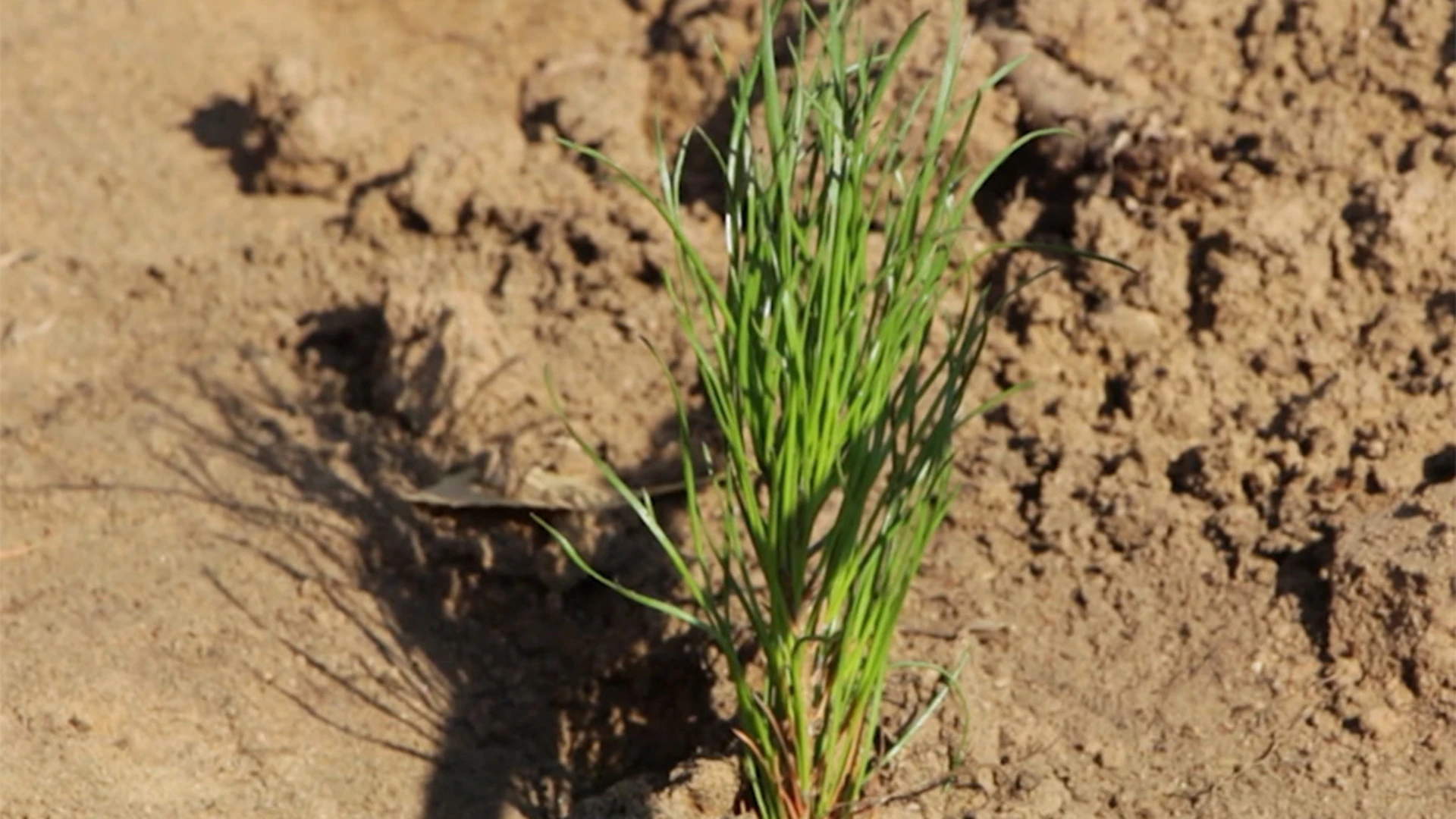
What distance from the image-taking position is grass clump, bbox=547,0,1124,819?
7.87ft

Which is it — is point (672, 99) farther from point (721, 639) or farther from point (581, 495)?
point (721, 639)

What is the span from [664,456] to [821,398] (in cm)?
100

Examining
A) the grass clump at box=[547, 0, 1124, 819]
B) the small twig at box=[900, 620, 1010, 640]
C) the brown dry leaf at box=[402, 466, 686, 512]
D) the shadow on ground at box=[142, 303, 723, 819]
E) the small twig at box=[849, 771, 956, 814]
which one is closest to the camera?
the grass clump at box=[547, 0, 1124, 819]

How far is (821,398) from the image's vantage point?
2398 millimetres

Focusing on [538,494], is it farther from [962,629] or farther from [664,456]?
[962,629]

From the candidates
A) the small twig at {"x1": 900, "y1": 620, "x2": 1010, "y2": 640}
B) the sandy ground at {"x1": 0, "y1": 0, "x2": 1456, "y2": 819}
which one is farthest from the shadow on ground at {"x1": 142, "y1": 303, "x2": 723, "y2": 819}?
the small twig at {"x1": 900, "y1": 620, "x2": 1010, "y2": 640}

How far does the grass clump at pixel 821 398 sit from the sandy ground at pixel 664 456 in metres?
0.21

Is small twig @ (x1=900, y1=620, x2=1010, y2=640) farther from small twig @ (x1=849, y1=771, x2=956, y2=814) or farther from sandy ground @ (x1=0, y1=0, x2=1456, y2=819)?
small twig @ (x1=849, y1=771, x2=956, y2=814)

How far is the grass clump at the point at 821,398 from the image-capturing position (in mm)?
2398

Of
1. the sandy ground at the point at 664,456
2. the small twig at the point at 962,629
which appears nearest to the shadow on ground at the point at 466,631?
the sandy ground at the point at 664,456

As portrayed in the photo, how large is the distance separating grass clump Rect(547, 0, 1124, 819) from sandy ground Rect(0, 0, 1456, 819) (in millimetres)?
214

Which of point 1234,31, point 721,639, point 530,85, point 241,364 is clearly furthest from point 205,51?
point 721,639

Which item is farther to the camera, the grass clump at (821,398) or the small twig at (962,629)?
the small twig at (962,629)

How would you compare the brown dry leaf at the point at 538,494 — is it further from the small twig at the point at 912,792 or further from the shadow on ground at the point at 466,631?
the small twig at the point at 912,792
